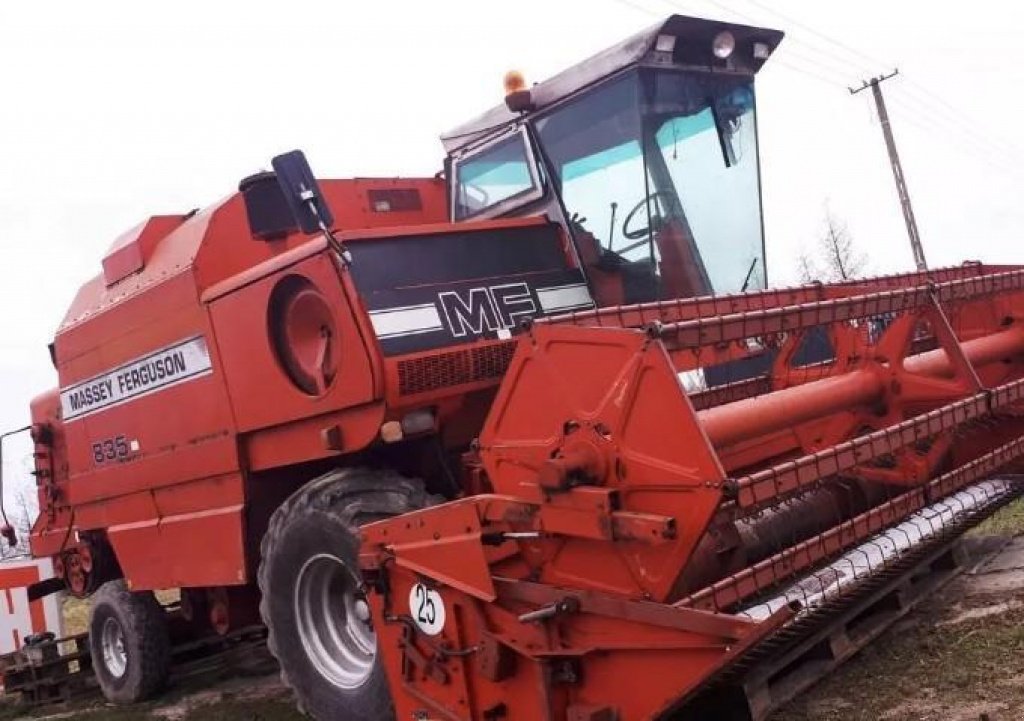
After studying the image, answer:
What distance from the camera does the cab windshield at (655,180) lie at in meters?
4.73

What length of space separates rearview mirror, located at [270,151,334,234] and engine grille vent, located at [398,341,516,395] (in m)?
0.68

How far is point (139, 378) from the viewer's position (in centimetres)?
566

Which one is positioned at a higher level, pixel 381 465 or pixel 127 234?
pixel 127 234

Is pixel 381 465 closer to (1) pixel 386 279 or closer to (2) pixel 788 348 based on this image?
(1) pixel 386 279

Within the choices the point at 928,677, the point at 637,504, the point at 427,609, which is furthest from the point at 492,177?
the point at 928,677

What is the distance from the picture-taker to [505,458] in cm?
343

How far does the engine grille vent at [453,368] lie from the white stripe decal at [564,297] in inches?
13.0

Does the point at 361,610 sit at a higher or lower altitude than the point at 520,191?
lower

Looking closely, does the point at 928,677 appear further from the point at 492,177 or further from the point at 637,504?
the point at 492,177

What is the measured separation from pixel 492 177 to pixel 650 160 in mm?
1009

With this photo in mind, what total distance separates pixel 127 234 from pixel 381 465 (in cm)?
272

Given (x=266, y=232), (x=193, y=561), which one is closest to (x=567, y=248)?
(x=266, y=232)

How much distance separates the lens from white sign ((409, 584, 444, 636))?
11.7 ft

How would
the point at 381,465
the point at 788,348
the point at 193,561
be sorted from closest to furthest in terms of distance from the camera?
the point at 381,465 < the point at 788,348 < the point at 193,561
